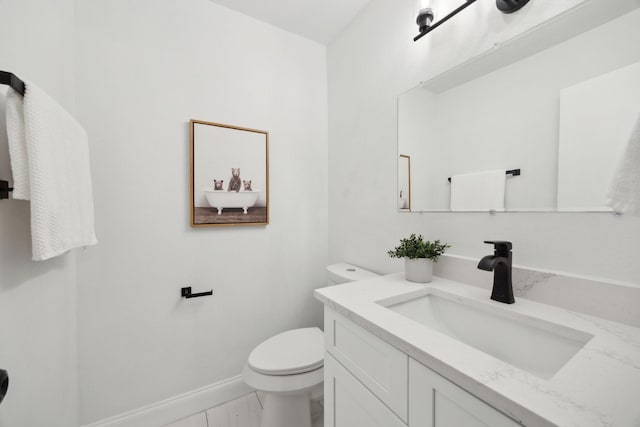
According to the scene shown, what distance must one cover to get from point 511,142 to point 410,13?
32.8 inches

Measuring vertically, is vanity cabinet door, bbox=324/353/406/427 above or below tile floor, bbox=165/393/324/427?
above

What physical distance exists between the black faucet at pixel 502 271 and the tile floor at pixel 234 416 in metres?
1.18

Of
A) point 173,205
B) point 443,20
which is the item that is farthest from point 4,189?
point 443,20

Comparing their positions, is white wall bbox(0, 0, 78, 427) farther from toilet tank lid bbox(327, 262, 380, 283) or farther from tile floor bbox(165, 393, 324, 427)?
toilet tank lid bbox(327, 262, 380, 283)

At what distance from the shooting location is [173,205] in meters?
1.33

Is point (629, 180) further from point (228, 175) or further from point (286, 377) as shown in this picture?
point (228, 175)

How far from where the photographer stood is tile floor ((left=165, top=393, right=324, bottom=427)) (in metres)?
1.31

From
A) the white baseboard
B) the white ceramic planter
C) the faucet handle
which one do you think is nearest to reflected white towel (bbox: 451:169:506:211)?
the faucet handle

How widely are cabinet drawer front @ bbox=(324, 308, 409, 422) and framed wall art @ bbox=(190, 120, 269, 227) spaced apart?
2.85 feet

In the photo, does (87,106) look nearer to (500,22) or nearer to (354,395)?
(354,395)

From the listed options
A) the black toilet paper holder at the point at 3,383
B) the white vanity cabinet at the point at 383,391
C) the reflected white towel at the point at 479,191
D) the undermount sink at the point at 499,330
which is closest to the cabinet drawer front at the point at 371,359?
the white vanity cabinet at the point at 383,391

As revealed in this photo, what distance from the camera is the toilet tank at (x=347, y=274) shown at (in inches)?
53.2

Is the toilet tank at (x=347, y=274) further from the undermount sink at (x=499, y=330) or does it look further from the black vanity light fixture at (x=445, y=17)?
the black vanity light fixture at (x=445, y=17)

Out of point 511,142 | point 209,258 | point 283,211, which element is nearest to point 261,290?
point 209,258
